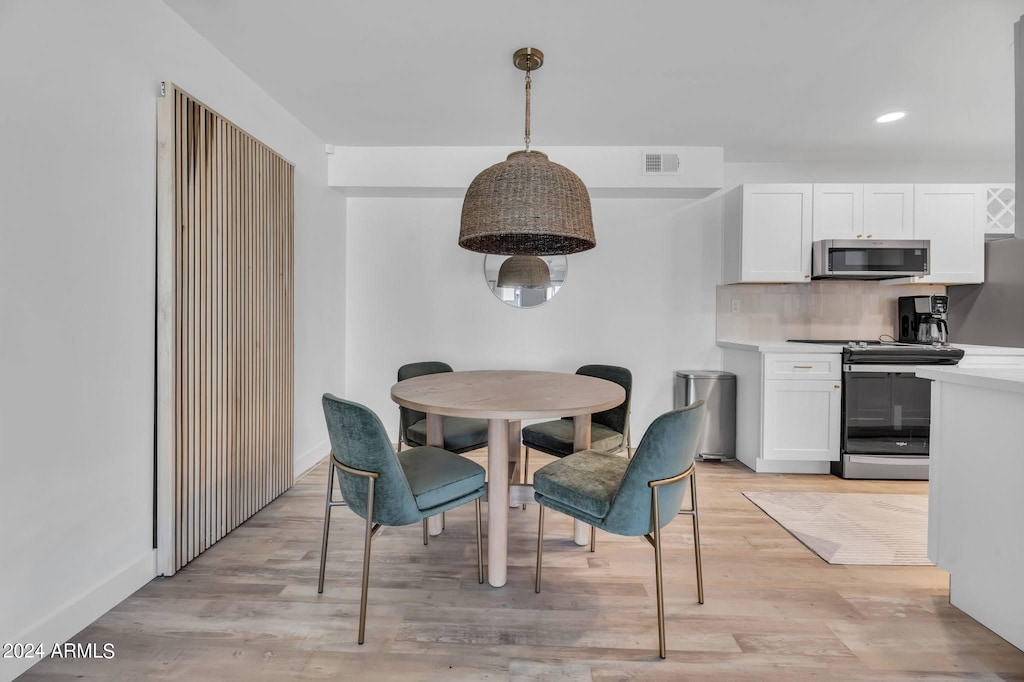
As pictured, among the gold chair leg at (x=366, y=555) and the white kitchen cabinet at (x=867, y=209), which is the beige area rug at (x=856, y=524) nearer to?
the white kitchen cabinet at (x=867, y=209)

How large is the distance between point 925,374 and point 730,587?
1215mm

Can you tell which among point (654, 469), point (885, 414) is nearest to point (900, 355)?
point (885, 414)

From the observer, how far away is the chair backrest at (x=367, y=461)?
4.96 feet

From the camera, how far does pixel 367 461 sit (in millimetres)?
1547

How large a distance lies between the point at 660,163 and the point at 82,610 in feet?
13.4

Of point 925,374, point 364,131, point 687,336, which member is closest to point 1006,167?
point 687,336

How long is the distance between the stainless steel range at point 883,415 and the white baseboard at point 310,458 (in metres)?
3.80

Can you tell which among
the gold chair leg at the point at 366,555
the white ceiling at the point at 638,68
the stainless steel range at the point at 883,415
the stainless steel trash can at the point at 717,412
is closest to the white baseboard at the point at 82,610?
the gold chair leg at the point at 366,555

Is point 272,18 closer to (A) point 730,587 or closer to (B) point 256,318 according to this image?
(B) point 256,318

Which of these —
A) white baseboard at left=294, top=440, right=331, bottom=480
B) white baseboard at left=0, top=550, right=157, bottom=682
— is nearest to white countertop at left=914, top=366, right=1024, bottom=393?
white baseboard at left=0, top=550, right=157, bottom=682

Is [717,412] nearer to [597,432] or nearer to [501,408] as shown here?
[597,432]

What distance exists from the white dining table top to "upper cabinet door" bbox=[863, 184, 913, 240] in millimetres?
2893

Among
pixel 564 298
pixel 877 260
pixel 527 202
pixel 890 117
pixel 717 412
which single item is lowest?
pixel 717 412

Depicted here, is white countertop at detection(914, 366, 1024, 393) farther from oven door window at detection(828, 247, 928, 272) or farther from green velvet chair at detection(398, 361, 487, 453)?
green velvet chair at detection(398, 361, 487, 453)
